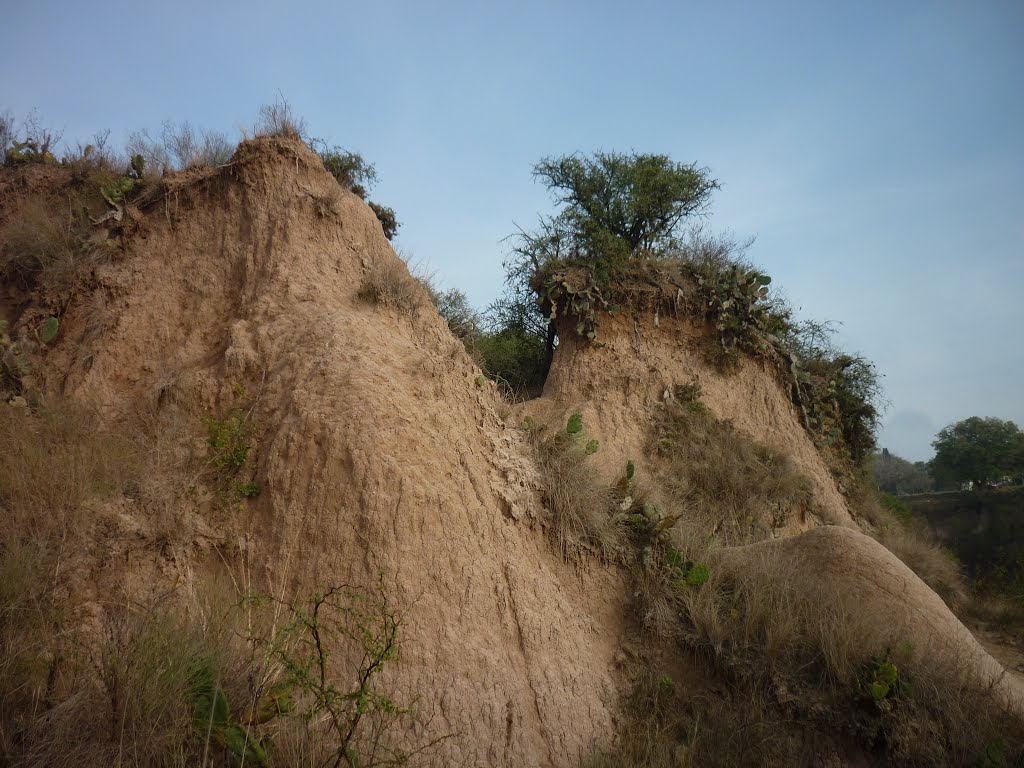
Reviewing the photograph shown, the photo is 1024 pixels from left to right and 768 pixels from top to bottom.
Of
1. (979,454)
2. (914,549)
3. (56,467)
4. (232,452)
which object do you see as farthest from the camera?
(979,454)

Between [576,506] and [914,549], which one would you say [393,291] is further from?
[914,549]

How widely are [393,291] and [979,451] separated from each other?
1004 inches

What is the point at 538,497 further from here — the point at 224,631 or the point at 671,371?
the point at 671,371

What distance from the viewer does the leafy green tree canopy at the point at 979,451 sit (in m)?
22.7

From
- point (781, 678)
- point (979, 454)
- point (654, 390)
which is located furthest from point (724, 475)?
point (979, 454)

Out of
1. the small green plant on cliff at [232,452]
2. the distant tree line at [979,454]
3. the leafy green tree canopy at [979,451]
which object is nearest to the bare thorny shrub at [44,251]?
the small green plant on cliff at [232,452]

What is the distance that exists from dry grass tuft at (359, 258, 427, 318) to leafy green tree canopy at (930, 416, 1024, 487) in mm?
24212

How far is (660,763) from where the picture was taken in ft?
15.8

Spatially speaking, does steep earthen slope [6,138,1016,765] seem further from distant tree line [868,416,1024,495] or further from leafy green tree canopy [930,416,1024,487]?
leafy green tree canopy [930,416,1024,487]

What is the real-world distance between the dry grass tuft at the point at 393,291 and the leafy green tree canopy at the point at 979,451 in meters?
24.2

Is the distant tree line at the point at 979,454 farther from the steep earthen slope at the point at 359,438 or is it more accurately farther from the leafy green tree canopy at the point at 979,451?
the steep earthen slope at the point at 359,438

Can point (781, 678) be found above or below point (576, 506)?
below

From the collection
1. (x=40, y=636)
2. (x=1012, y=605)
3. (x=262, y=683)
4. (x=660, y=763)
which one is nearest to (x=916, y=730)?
(x=660, y=763)

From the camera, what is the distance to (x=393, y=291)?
7543mm
